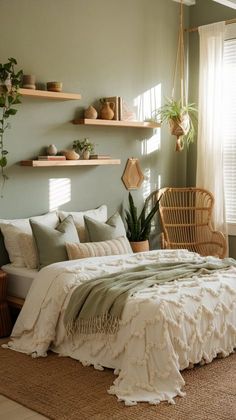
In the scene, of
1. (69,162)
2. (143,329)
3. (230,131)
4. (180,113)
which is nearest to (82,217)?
(69,162)

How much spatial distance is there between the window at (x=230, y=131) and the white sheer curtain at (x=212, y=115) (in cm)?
7

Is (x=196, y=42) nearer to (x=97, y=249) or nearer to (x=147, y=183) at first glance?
(x=147, y=183)

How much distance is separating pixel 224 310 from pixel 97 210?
6.14 ft

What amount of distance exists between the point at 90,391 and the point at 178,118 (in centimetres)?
320

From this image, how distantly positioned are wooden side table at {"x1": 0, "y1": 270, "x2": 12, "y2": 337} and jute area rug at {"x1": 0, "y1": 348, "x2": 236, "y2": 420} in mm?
431

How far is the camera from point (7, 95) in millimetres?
4805

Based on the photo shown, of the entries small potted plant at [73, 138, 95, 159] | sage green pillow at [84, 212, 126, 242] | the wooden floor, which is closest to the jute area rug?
the wooden floor

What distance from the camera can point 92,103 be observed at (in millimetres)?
5711

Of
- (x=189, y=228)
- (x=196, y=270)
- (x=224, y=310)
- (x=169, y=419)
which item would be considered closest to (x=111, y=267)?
(x=196, y=270)

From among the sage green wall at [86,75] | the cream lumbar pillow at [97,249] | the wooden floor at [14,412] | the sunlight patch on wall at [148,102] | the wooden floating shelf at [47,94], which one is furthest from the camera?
the sunlight patch on wall at [148,102]

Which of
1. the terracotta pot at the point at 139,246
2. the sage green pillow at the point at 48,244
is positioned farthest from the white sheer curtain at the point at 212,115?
the sage green pillow at the point at 48,244

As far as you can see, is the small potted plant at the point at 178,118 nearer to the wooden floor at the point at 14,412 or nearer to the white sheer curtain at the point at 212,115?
the white sheer curtain at the point at 212,115

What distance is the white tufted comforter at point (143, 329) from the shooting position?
3.67 m

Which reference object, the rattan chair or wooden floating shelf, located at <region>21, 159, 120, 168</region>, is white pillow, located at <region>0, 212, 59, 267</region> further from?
the rattan chair
